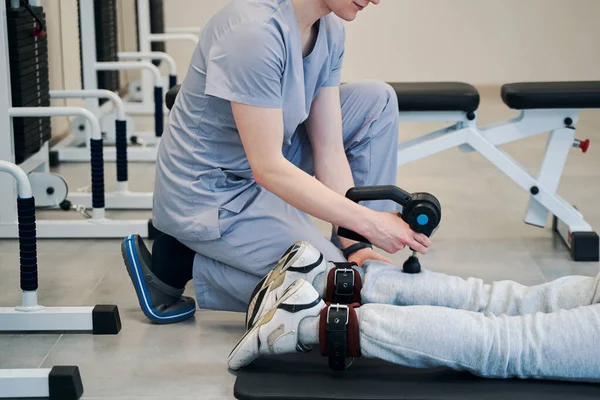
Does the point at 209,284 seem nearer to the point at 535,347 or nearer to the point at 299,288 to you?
the point at 299,288

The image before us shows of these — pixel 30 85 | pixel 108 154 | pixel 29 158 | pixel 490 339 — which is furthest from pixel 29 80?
pixel 490 339

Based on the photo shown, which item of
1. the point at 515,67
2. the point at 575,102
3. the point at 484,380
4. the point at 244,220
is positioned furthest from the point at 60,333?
the point at 515,67

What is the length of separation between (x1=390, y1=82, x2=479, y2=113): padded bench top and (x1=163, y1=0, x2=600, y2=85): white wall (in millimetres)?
3124

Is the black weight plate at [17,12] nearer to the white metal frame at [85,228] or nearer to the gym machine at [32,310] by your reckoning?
the white metal frame at [85,228]

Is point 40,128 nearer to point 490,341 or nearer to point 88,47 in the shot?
point 88,47

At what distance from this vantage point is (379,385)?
65.7 inches

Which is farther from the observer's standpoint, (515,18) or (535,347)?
(515,18)

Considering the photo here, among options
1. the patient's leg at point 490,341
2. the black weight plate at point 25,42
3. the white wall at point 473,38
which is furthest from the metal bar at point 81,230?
the white wall at point 473,38

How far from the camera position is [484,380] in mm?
1684

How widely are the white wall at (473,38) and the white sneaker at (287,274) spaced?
4082 mm

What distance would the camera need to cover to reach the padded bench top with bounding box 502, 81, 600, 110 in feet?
8.71

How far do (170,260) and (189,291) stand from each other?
29 cm

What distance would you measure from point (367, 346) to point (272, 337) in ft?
0.58

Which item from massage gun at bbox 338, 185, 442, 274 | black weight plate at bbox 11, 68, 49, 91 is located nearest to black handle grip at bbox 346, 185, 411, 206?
massage gun at bbox 338, 185, 442, 274
